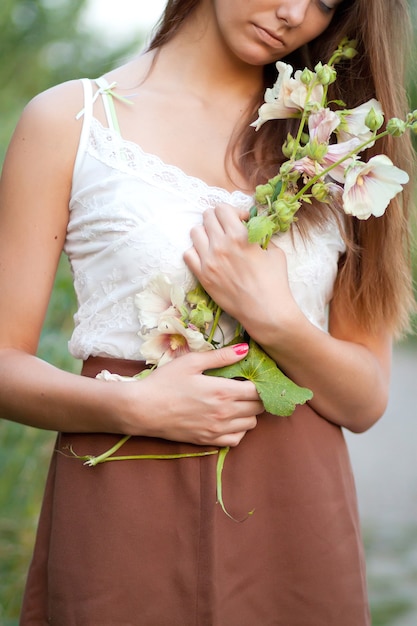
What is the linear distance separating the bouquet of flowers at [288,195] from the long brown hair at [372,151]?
21 cm

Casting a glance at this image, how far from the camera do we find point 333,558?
1.77 meters

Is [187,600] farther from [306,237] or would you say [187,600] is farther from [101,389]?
[306,237]

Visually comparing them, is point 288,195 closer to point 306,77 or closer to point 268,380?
point 306,77

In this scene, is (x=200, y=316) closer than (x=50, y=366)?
Yes

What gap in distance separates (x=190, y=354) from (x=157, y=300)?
0.37 ft

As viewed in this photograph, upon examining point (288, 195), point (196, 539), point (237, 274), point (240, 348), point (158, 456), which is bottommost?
point (196, 539)

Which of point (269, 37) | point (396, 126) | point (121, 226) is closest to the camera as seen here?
point (396, 126)

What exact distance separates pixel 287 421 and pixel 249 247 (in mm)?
350

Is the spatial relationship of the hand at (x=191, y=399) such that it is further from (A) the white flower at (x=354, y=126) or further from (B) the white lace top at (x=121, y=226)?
(A) the white flower at (x=354, y=126)

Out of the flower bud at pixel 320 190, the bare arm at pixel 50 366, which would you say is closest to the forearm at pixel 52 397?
the bare arm at pixel 50 366

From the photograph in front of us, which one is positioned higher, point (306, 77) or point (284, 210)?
point (306, 77)

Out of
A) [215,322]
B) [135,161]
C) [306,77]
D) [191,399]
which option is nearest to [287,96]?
[306,77]

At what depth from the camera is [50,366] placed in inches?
68.6

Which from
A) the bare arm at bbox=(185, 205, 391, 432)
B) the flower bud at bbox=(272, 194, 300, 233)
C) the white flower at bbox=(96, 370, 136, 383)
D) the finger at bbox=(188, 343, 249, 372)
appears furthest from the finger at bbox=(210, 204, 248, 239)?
the white flower at bbox=(96, 370, 136, 383)
